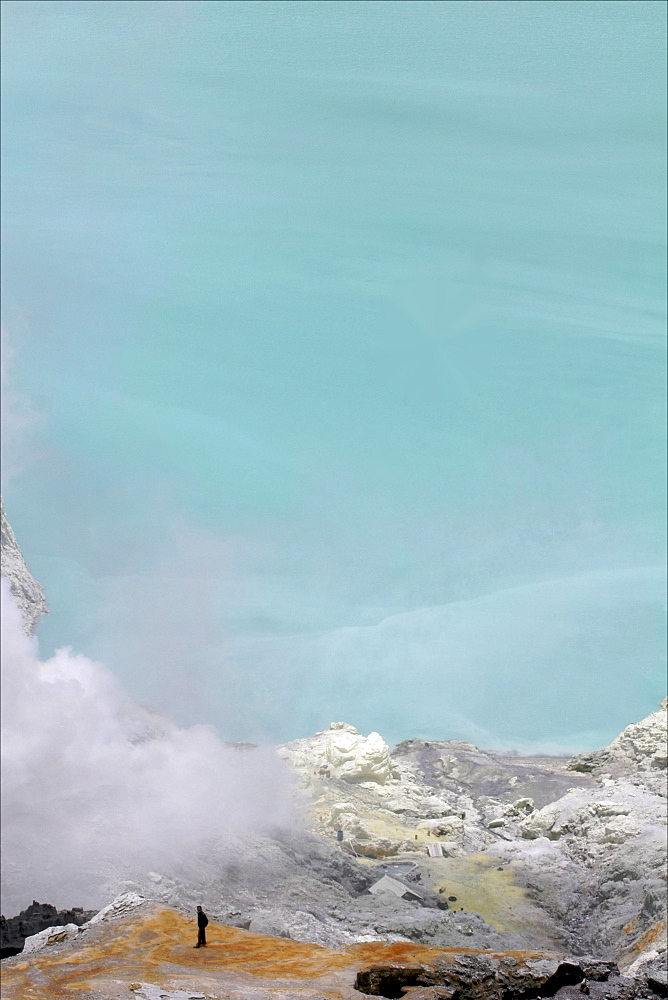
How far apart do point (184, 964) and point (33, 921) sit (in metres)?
26.6

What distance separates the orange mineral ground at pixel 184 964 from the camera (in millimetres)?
55469

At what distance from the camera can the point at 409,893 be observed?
327 ft

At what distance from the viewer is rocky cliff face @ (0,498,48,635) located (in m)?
140

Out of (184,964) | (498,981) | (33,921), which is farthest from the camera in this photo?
(33,921)

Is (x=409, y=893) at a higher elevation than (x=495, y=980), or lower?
higher

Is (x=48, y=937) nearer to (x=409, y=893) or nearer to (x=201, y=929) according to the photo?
(x=201, y=929)

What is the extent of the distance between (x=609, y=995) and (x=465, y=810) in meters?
87.3

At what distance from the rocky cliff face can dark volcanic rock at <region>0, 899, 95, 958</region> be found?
56.8m

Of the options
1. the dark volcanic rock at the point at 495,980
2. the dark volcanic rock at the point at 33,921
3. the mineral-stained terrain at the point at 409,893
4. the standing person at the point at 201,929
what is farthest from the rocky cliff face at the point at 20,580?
the dark volcanic rock at the point at 495,980

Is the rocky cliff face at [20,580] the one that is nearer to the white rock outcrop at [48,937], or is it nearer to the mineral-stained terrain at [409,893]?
the mineral-stained terrain at [409,893]

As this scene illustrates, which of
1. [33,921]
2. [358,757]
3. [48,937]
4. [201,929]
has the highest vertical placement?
[358,757]

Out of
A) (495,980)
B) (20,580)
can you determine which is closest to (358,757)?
(20,580)

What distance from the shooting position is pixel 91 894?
9475cm

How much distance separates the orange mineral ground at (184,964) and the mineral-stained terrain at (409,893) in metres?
0.27
